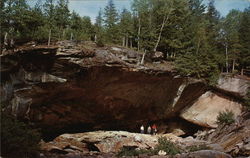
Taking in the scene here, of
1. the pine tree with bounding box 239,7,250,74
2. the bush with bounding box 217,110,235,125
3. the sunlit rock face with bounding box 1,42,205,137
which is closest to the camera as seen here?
the sunlit rock face with bounding box 1,42,205,137

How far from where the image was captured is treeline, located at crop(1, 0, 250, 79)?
21.6m

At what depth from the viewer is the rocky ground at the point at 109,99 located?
64.3 ft

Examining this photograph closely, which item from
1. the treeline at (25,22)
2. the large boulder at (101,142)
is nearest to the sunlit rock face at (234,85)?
the large boulder at (101,142)

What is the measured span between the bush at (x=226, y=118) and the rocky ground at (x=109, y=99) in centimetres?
66

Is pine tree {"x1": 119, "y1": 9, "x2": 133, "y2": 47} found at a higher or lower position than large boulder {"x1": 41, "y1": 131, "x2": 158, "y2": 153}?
higher

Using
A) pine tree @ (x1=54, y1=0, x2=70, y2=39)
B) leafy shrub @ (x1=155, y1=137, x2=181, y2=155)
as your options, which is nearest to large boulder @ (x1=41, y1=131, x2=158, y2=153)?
leafy shrub @ (x1=155, y1=137, x2=181, y2=155)

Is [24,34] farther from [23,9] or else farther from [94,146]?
[94,146]

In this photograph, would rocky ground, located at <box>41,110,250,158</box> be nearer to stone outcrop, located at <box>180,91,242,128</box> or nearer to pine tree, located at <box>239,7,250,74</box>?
stone outcrop, located at <box>180,91,242,128</box>

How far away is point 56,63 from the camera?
19.5 metres

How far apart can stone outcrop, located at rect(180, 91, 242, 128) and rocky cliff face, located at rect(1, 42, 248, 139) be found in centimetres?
47

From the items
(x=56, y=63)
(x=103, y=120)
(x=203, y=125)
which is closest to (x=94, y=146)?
(x=103, y=120)

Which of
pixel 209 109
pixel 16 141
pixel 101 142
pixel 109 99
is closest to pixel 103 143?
pixel 101 142

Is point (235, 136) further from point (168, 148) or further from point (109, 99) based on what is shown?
point (109, 99)

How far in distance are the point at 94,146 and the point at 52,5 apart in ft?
50.3
